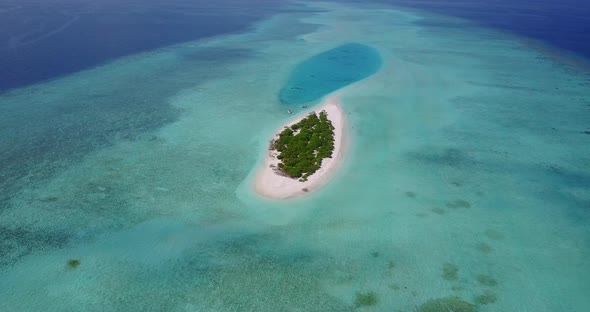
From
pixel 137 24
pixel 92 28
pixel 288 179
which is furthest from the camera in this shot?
pixel 137 24

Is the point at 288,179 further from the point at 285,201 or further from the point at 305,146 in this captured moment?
the point at 305,146

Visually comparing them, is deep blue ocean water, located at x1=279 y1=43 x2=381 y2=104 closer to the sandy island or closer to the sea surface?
the sea surface

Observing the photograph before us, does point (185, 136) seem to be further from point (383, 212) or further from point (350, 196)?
point (383, 212)

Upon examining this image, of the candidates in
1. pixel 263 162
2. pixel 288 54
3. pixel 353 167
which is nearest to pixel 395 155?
pixel 353 167

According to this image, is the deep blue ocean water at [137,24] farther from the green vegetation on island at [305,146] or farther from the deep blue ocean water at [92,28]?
the green vegetation on island at [305,146]

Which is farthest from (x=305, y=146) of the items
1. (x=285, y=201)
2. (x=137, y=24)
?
(x=137, y=24)

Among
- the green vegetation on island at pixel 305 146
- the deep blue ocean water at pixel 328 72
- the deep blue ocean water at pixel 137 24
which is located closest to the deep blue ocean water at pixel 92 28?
the deep blue ocean water at pixel 137 24
